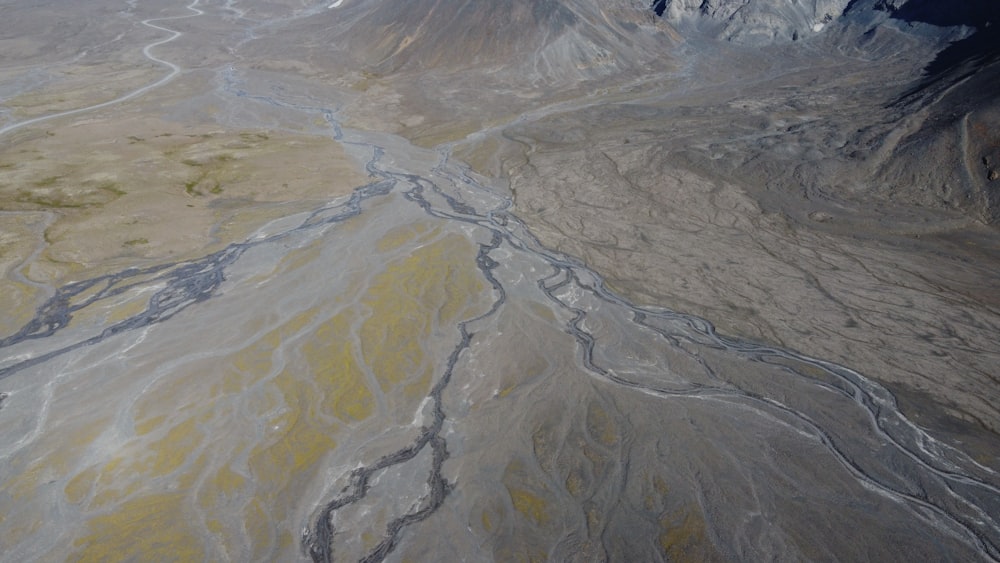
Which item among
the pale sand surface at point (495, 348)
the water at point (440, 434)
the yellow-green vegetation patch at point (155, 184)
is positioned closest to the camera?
the water at point (440, 434)

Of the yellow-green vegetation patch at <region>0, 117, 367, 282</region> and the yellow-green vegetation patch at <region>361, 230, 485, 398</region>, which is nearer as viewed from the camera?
the yellow-green vegetation patch at <region>361, 230, 485, 398</region>

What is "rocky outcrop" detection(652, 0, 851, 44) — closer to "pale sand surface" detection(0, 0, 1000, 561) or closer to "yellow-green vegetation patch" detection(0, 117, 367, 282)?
"pale sand surface" detection(0, 0, 1000, 561)

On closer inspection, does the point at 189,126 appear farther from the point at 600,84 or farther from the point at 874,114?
the point at 874,114

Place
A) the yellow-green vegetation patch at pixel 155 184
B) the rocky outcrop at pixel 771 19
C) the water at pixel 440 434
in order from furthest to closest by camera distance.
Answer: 1. the rocky outcrop at pixel 771 19
2. the yellow-green vegetation patch at pixel 155 184
3. the water at pixel 440 434

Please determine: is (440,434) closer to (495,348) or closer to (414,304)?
(495,348)

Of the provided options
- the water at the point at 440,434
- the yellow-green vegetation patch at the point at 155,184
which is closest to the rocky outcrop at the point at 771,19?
the yellow-green vegetation patch at the point at 155,184

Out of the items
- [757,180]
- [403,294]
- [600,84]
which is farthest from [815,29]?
[403,294]

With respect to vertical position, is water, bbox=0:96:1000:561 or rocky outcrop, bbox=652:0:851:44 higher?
rocky outcrop, bbox=652:0:851:44

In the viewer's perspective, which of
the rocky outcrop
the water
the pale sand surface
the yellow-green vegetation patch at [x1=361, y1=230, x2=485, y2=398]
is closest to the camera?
the water

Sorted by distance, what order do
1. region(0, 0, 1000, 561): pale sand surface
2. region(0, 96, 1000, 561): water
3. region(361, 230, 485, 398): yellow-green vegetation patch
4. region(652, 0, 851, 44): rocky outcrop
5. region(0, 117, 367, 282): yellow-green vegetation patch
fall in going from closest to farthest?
1. region(0, 96, 1000, 561): water
2. region(0, 0, 1000, 561): pale sand surface
3. region(361, 230, 485, 398): yellow-green vegetation patch
4. region(0, 117, 367, 282): yellow-green vegetation patch
5. region(652, 0, 851, 44): rocky outcrop

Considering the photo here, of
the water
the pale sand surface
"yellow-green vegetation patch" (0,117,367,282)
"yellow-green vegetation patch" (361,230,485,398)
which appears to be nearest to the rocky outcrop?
the pale sand surface

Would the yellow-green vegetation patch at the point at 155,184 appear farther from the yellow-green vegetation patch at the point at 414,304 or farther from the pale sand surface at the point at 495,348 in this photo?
the yellow-green vegetation patch at the point at 414,304
